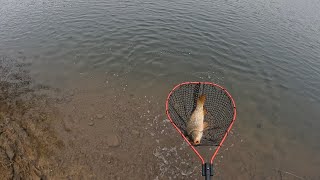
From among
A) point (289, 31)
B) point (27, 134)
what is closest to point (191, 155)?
point (27, 134)

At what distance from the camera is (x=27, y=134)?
9.54m

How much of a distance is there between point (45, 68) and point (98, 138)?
6202mm

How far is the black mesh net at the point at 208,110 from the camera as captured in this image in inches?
330

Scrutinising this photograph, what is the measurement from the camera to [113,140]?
10.1 meters

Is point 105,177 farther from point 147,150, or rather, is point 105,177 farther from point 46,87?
point 46,87

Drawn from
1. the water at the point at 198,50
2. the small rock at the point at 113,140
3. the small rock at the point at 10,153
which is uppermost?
the water at the point at 198,50

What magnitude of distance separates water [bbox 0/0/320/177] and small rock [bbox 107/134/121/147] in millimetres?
2959

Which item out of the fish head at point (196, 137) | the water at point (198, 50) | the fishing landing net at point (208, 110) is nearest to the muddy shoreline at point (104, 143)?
the water at point (198, 50)

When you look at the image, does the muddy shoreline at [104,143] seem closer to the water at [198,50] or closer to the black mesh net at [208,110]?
the water at [198,50]

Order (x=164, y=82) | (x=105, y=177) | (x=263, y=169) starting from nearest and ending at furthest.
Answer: (x=105, y=177), (x=263, y=169), (x=164, y=82)

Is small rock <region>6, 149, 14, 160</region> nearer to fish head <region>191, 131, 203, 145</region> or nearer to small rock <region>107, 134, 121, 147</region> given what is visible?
small rock <region>107, 134, 121, 147</region>

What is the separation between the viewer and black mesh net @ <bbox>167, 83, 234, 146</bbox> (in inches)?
330

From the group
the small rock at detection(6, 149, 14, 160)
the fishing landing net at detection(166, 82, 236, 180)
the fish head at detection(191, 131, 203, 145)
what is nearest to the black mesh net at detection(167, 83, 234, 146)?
the fishing landing net at detection(166, 82, 236, 180)

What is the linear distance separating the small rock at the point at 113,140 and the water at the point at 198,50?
296cm
